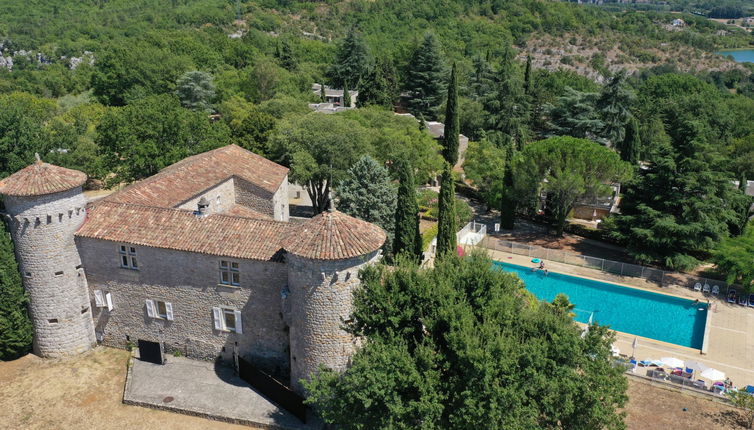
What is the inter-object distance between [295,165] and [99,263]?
1786 cm

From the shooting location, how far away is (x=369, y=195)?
37.5 meters

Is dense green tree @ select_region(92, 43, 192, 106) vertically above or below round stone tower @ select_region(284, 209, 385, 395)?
above

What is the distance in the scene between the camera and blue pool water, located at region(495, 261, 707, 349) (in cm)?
3369

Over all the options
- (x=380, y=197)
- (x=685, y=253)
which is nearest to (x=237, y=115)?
(x=380, y=197)

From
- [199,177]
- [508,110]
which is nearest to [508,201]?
[199,177]

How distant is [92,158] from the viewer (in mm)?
46875

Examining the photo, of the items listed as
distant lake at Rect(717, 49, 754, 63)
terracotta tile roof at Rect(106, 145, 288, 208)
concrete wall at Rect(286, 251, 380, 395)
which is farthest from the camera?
distant lake at Rect(717, 49, 754, 63)

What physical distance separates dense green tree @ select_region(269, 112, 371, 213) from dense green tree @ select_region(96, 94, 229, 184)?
7671 millimetres

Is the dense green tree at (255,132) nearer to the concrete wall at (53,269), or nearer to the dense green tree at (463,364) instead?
the concrete wall at (53,269)

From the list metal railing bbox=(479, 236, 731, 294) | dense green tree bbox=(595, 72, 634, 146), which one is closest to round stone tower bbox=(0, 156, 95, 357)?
metal railing bbox=(479, 236, 731, 294)

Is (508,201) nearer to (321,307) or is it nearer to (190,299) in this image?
(321,307)

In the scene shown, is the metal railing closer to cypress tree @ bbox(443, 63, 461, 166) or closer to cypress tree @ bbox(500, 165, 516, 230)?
cypress tree @ bbox(500, 165, 516, 230)

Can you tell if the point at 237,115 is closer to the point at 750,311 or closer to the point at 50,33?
the point at 750,311

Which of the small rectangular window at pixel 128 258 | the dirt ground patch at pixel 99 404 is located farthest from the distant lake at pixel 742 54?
the small rectangular window at pixel 128 258
